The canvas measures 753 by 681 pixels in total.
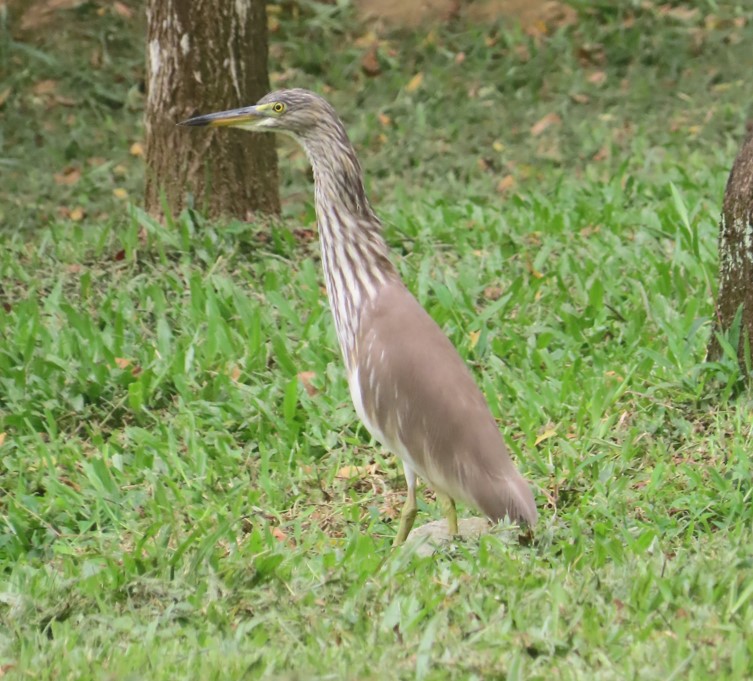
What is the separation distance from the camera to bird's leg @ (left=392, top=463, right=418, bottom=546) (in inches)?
202

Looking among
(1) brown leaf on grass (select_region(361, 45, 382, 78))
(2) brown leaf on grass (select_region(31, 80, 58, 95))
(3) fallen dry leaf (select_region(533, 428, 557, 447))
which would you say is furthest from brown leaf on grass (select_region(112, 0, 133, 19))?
(3) fallen dry leaf (select_region(533, 428, 557, 447))

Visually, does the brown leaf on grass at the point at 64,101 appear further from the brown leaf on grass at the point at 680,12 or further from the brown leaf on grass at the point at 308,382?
the brown leaf on grass at the point at 308,382

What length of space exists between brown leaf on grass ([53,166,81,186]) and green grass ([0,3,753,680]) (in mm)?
78

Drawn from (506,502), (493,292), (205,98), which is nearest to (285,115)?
(506,502)

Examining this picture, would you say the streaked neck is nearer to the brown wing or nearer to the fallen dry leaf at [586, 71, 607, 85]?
the brown wing

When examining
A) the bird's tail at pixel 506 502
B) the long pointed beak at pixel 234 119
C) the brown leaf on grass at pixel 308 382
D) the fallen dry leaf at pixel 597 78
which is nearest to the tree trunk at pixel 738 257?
the bird's tail at pixel 506 502

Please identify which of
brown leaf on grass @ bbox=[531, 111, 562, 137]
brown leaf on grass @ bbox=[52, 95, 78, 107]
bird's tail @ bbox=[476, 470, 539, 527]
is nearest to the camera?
bird's tail @ bbox=[476, 470, 539, 527]

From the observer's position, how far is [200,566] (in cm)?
480

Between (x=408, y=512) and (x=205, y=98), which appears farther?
(x=205, y=98)

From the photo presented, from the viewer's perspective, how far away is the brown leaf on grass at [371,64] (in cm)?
1182

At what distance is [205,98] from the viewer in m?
8.17

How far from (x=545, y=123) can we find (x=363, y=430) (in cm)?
530

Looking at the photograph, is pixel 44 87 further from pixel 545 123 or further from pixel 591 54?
pixel 591 54

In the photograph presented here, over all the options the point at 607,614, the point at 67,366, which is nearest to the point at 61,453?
the point at 67,366
